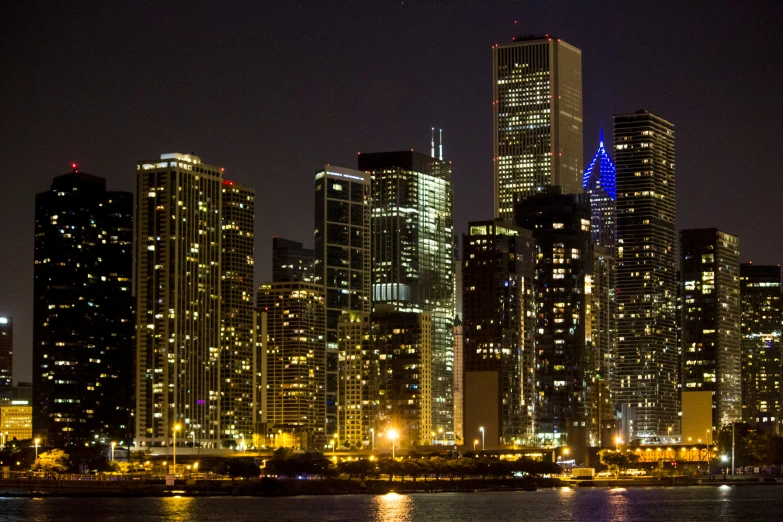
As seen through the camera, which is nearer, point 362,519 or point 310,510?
point 362,519

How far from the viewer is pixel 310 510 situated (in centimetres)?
19575

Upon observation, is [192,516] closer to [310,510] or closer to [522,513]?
[310,510]

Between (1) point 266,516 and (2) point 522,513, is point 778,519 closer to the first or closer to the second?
(2) point 522,513

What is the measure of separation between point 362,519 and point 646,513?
133 feet

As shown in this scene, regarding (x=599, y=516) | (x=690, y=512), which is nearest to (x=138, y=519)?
(x=599, y=516)

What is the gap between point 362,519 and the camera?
179250mm

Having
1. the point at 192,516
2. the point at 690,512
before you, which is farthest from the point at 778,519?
the point at 192,516

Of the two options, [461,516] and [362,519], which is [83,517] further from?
[461,516]

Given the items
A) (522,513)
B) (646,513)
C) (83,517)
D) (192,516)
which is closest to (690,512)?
(646,513)

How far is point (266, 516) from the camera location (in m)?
182

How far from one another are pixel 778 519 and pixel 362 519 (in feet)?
177

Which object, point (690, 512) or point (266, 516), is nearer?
point (266, 516)

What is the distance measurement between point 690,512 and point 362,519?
157 feet

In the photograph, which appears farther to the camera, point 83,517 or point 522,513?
point 522,513
